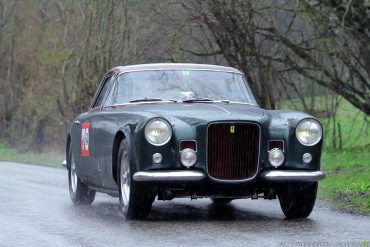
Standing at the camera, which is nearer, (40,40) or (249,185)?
(249,185)

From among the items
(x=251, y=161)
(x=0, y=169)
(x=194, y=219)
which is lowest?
(x=0, y=169)

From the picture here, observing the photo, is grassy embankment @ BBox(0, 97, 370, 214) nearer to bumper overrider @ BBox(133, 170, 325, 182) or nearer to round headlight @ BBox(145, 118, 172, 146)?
bumper overrider @ BBox(133, 170, 325, 182)

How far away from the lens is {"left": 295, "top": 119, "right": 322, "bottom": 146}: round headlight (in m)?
10.3

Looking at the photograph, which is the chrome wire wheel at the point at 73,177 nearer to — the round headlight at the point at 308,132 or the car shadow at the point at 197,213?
the car shadow at the point at 197,213

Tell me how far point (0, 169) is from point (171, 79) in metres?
10.1

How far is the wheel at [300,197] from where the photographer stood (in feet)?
34.2

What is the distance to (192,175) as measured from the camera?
32.0ft

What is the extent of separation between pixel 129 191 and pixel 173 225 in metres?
0.64

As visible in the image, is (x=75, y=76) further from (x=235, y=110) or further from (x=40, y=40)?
(x=235, y=110)

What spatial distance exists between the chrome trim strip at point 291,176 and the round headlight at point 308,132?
332 millimetres


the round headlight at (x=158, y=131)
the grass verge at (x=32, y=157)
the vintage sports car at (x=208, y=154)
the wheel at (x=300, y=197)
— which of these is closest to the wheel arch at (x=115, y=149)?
the vintage sports car at (x=208, y=154)

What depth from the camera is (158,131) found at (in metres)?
9.95

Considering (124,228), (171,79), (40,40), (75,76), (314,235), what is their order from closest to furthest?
(314,235), (124,228), (171,79), (75,76), (40,40)

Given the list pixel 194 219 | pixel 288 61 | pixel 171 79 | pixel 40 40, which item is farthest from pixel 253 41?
pixel 40 40
